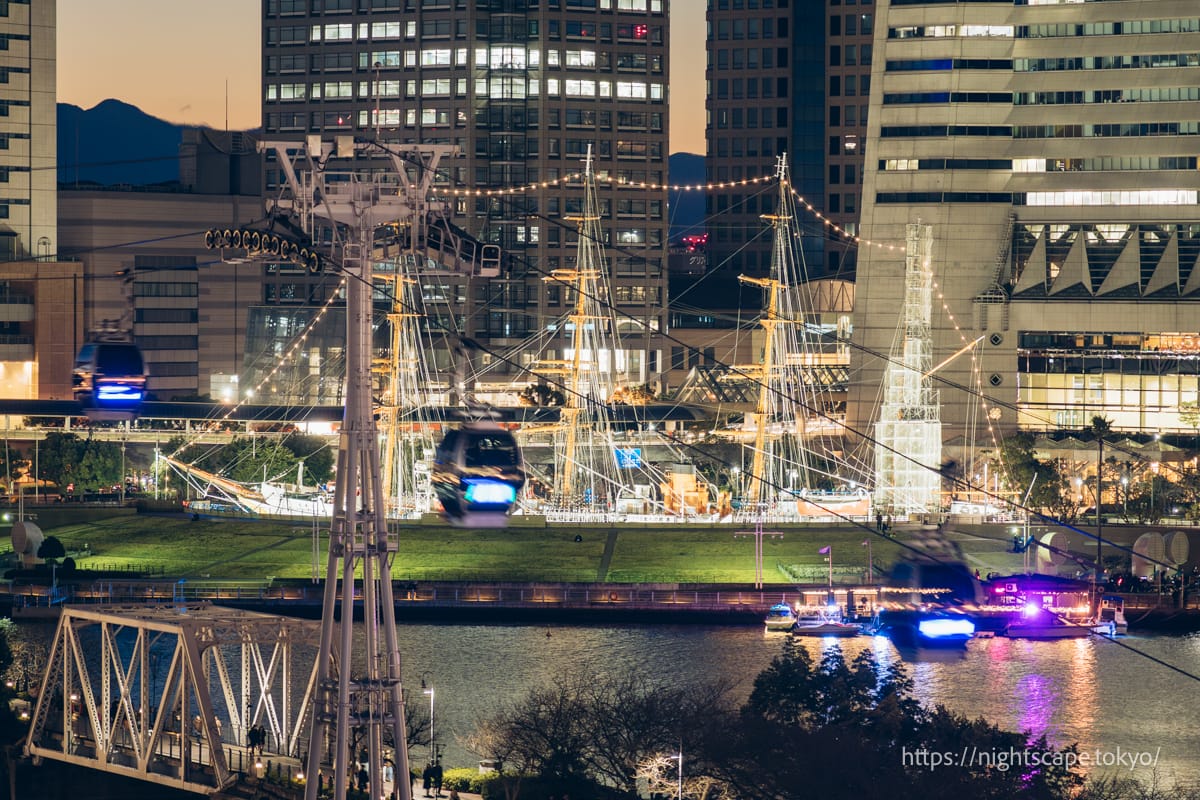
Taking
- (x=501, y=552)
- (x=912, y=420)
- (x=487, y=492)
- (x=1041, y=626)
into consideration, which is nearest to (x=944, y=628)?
(x=1041, y=626)

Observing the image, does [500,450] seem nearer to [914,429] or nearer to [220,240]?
[220,240]

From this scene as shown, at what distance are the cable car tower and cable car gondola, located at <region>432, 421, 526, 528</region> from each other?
7124 millimetres

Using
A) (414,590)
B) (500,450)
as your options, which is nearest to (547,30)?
(414,590)

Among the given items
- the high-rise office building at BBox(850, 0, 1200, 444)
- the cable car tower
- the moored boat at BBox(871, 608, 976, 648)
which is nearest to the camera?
the cable car tower

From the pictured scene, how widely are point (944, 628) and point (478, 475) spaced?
152 ft

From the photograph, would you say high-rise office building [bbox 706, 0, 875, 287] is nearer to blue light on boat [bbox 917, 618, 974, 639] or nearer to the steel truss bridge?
blue light on boat [bbox 917, 618, 974, 639]

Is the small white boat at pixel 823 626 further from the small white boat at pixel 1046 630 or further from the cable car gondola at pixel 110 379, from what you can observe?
the cable car gondola at pixel 110 379

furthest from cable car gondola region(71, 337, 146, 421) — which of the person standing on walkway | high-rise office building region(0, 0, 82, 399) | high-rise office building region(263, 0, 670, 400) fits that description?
high-rise office building region(263, 0, 670, 400)

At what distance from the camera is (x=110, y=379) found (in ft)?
178

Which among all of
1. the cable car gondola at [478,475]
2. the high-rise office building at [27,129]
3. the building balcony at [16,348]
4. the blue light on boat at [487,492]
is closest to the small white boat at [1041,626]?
the cable car gondola at [478,475]

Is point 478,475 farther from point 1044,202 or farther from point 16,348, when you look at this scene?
point 16,348

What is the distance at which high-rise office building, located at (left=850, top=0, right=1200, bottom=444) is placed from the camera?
427ft

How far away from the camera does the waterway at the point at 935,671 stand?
236 ft

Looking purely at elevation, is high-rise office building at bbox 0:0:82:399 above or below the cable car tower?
above
